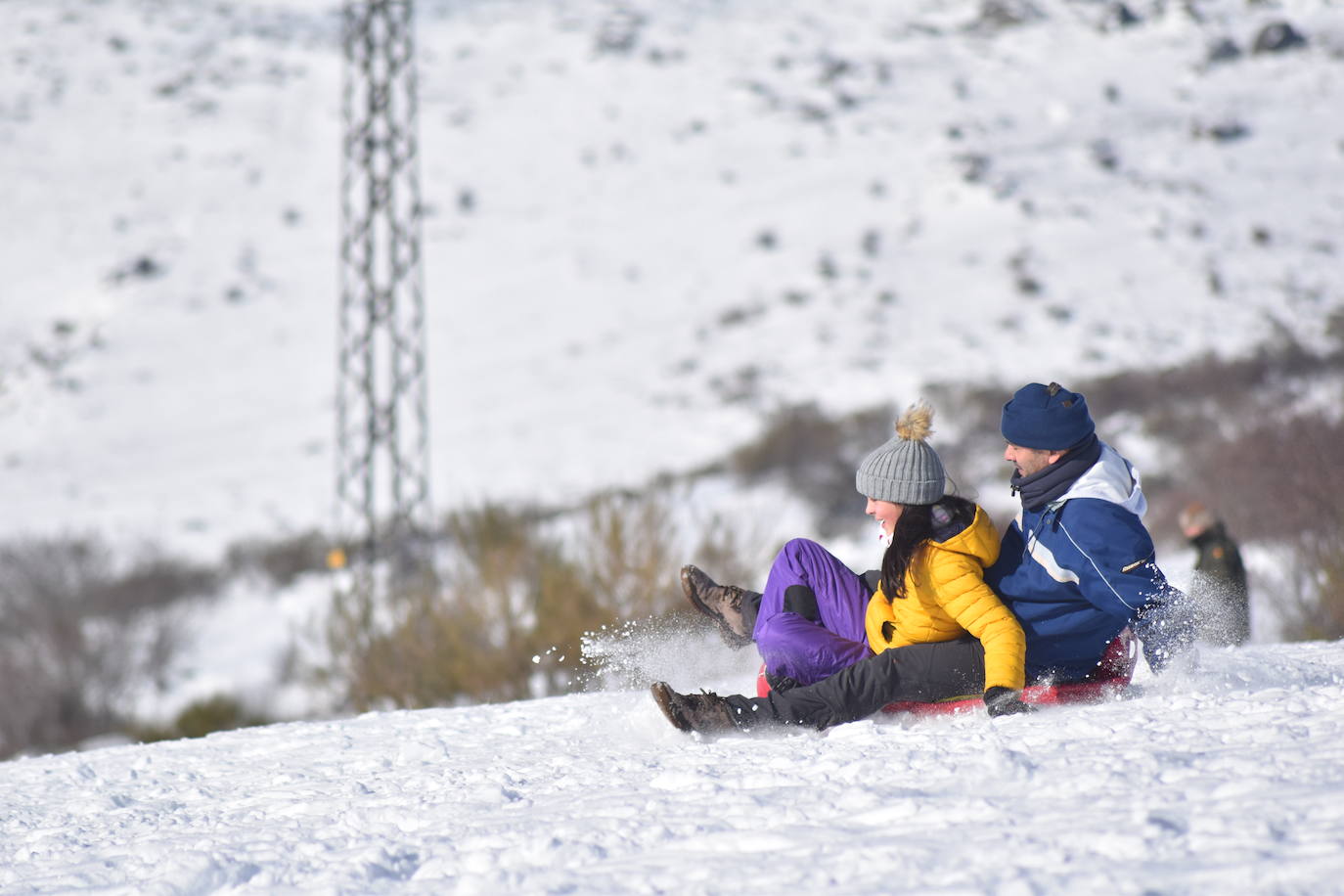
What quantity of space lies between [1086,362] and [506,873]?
22662mm

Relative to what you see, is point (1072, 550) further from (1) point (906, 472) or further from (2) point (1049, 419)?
(1) point (906, 472)

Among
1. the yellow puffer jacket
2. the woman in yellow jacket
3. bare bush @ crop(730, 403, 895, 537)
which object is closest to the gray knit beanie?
the woman in yellow jacket

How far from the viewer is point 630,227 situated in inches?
1312

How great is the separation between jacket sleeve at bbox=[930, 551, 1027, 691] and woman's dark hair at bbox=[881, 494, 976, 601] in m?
0.07

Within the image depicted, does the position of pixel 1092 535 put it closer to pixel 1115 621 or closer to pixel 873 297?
pixel 1115 621

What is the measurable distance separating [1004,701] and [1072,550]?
0.46 meters

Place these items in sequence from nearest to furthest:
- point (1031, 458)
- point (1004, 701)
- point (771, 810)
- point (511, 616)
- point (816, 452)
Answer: point (771, 810) < point (1004, 701) < point (1031, 458) < point (511, 616) < point (816, 452)

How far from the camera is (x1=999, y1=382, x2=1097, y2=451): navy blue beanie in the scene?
350 cm

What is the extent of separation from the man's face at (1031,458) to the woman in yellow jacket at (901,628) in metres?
0.21

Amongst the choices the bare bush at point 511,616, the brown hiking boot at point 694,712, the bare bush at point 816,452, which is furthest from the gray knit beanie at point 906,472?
the bare bush at point 816,452

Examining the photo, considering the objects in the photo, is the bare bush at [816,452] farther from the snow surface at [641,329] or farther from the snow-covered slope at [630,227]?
the snow-covered slope at [630,227]

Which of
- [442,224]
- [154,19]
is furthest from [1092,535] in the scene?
[154,19]

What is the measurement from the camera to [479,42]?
146 ft

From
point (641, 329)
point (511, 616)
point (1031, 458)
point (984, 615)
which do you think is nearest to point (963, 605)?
point (984, 615)
